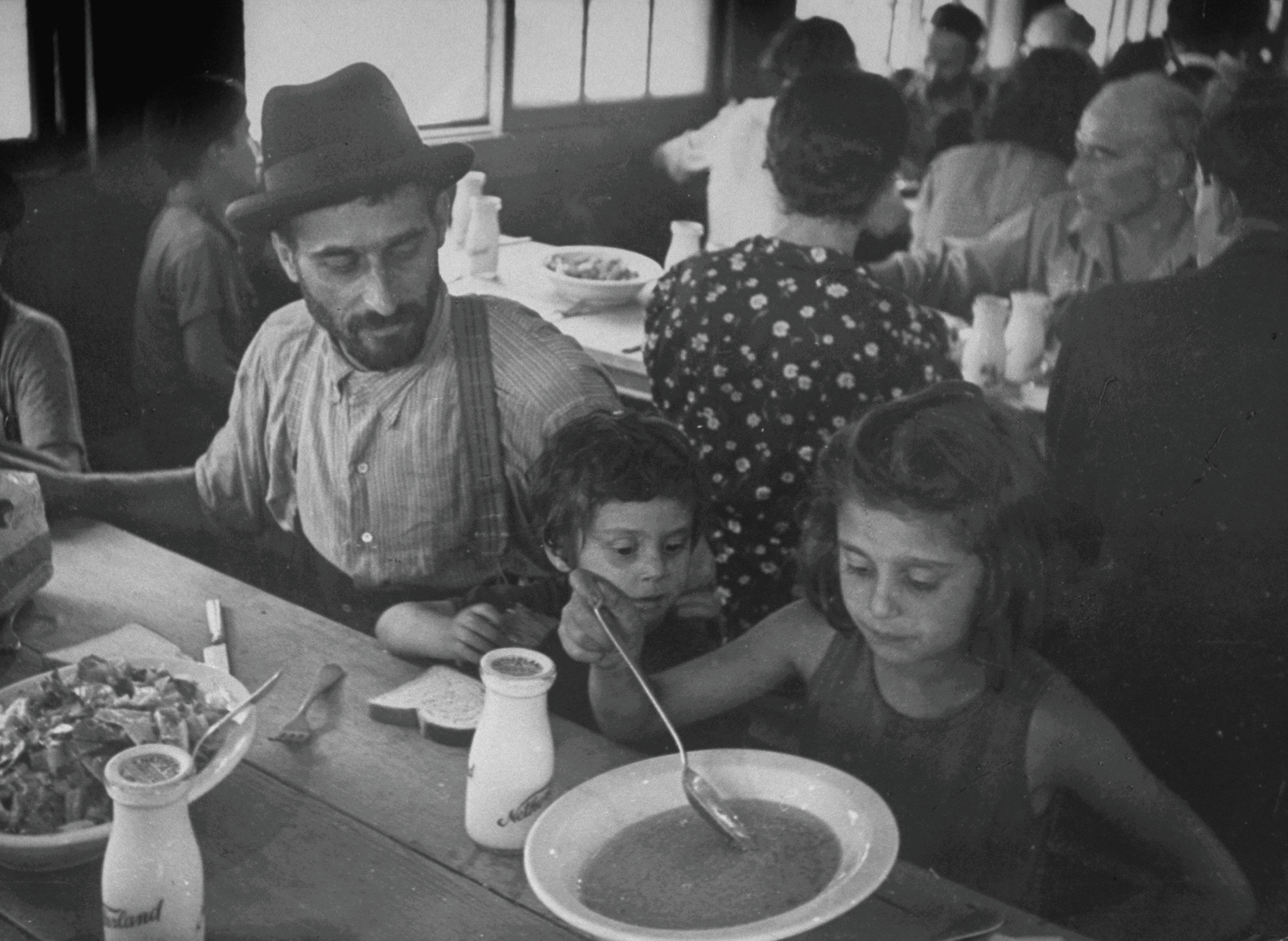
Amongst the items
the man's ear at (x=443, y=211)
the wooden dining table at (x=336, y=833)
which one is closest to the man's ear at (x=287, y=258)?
the man's ear at (x=443, y=211)

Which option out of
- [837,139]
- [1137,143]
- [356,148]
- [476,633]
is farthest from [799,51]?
[476,633]

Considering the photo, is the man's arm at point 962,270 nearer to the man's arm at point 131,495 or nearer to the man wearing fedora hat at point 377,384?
the man wearing fedora hat at point 377,384

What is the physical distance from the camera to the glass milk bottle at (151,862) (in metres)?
1.24

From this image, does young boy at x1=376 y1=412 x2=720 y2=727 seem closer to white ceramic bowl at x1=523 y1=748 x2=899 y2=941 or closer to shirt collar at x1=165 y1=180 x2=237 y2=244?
white ceramic bowl at x1=523 y1=748 x2=899 y2=941

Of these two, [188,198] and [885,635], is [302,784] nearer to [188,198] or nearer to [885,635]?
[885,635]

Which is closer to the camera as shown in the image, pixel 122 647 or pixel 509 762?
pixel 509 762

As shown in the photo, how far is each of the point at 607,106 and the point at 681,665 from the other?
734mm

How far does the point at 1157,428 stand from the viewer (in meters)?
1.61

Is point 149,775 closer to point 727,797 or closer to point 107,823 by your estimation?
point 107,823

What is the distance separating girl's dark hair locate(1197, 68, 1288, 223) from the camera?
146 centimetres

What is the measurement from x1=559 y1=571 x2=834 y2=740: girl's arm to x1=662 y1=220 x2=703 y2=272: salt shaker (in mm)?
431

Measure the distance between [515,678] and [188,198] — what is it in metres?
1.05

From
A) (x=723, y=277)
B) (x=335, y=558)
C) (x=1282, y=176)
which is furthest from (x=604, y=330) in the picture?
(x=1282, y=176)

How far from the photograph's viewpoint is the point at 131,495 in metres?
2.22
